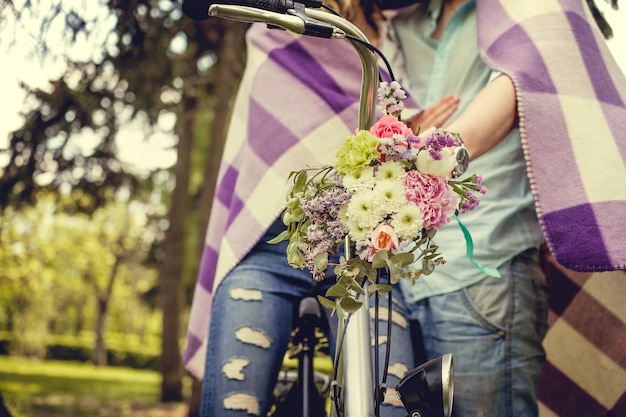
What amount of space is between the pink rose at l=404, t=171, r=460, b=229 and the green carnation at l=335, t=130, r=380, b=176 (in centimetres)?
9

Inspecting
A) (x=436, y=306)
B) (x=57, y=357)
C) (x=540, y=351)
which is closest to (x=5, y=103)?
(x=436, y=306)

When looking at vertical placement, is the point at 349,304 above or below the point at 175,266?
below

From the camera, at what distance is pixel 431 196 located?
1.35 m

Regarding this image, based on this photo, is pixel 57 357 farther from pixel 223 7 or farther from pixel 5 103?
pixel 223 7

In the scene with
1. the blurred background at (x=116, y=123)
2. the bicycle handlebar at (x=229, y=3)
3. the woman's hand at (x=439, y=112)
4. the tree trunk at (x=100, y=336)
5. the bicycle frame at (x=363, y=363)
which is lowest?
the tree trunk at (x=100, y=336)

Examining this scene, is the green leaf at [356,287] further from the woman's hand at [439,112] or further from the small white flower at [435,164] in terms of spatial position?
the woman's hand at [439,112]

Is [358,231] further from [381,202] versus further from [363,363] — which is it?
[363,363]

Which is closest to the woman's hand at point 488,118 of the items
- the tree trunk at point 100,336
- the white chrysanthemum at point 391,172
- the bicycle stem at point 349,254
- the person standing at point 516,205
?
the person standing at point 516,205

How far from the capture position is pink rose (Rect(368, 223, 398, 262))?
1325 millimetres

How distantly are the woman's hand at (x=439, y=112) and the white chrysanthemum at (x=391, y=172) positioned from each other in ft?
2.57

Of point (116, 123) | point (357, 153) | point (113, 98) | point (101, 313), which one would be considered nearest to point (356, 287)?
point (357, 153)

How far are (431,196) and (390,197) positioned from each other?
0.28ft

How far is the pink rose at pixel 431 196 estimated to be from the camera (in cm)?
135

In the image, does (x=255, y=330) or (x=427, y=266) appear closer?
(x=427, y=266)
